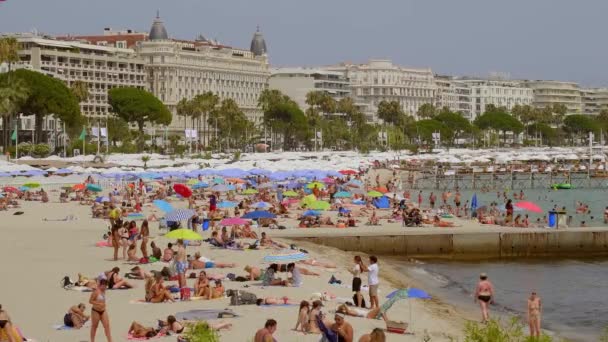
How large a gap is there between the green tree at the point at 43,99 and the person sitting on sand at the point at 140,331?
255 ft

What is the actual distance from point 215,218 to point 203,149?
8637 cm

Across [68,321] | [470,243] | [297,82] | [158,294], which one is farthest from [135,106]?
[68,321]

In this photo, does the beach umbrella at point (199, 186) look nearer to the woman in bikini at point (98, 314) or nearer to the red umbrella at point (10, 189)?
the red umbrella at point (10, 189)

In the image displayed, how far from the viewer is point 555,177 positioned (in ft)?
304

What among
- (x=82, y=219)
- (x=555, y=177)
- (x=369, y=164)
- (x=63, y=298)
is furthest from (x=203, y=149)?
(x=63, y=298)

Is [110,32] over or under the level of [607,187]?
over

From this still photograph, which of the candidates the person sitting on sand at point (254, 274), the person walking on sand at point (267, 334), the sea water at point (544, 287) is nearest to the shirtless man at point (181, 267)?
the person sitting on sand at point (254, 274)

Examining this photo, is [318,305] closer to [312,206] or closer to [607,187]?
[312,206]

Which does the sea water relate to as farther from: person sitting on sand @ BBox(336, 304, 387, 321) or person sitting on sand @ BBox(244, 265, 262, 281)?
person sitting on sand @ BBox(244, 265, 262, 281)

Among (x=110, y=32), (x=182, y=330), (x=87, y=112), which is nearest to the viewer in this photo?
(x=182, y=330)

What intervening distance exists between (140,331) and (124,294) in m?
4.62

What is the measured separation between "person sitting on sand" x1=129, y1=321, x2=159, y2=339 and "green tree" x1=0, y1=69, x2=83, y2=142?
77.8 metres

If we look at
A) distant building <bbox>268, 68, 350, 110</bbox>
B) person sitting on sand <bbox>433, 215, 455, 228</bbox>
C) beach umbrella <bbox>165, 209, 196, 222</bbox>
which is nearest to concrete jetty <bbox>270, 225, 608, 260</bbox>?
person sitting on sand <bbox>433, 215, 455, 228</bbox>

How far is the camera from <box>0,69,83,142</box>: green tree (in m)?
94.8
